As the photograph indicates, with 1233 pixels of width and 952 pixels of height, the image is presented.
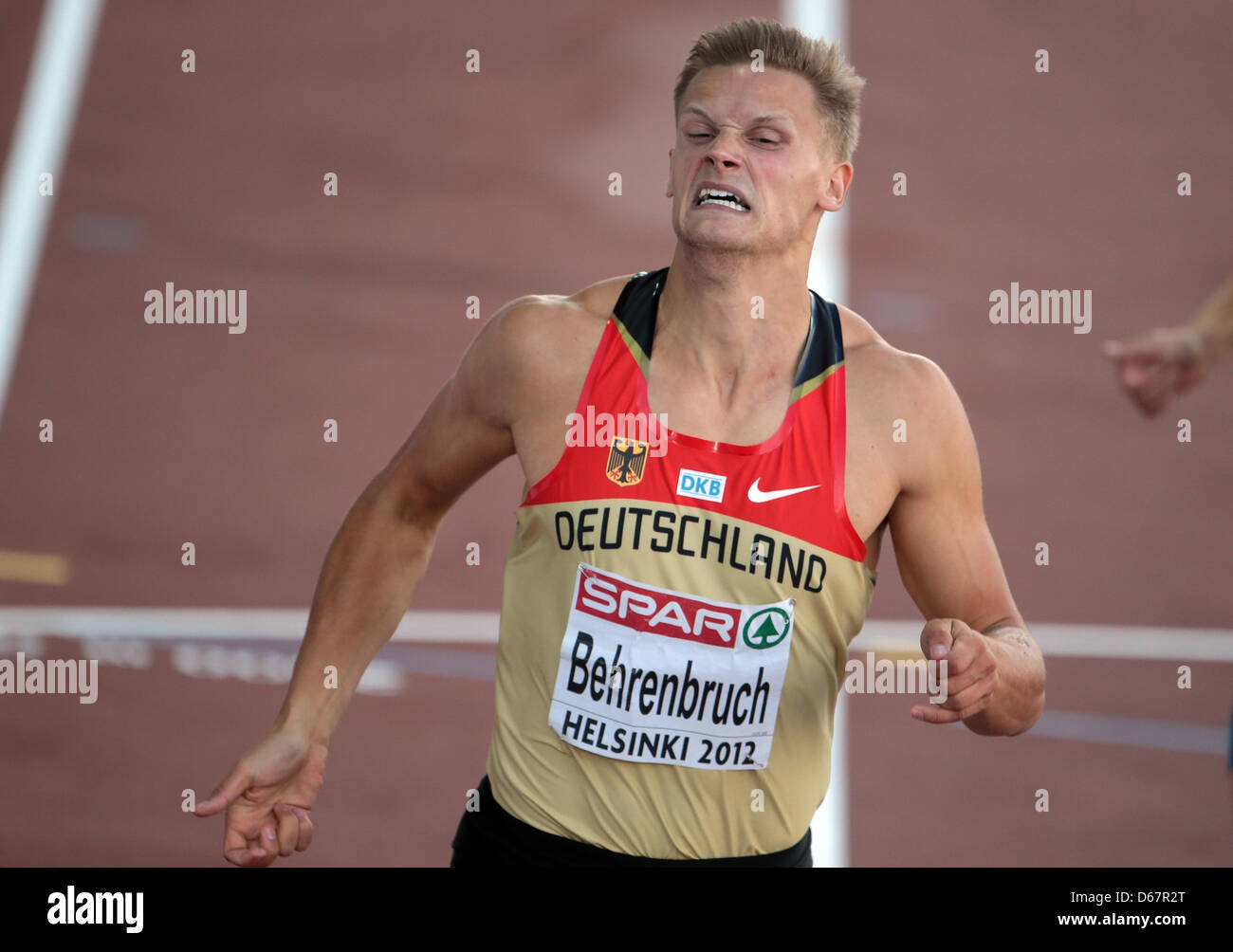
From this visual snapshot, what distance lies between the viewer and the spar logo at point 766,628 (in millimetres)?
3539

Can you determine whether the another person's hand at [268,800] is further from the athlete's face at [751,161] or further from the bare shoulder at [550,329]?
the athlete's face at [751,161]

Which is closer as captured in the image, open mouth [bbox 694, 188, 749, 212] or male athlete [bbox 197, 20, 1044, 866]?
male athlete [bbox 197, 20, 1044, 866]

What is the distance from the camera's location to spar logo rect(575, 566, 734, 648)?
138 inches

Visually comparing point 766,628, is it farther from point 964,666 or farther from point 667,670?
point 964,666

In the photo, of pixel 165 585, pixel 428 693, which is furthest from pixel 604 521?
pixel 165 585

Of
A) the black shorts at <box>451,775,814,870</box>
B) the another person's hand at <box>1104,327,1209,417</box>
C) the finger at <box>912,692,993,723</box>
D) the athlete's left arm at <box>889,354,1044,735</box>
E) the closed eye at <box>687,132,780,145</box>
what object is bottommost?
the black shorts at <box>451,775,814,870</box>

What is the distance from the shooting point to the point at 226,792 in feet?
11.5

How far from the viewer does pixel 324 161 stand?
10.5m

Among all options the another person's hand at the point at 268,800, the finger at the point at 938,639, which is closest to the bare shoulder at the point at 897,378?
the finger at the point at 938,639

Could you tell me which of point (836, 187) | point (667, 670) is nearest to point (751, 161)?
point (836, 187)

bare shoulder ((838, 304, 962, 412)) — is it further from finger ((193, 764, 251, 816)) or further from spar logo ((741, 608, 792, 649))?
finger ((193, 764, 251, 816))

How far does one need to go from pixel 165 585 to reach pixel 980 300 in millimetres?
5417

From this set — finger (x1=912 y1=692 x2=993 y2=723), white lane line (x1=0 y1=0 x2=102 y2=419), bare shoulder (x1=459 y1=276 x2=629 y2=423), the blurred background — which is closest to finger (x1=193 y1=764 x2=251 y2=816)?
bare shoulder (x1=459 y1=276 x2=629 y2=423)

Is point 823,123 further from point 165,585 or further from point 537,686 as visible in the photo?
point 165,585
